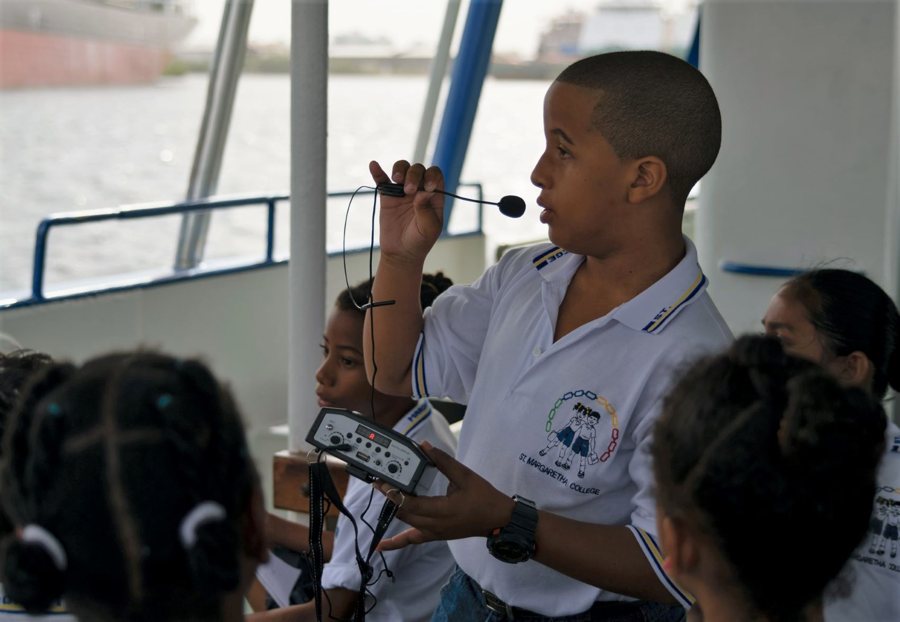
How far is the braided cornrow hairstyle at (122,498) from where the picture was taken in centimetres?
88

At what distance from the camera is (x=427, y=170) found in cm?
161

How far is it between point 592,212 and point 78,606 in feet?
2.88

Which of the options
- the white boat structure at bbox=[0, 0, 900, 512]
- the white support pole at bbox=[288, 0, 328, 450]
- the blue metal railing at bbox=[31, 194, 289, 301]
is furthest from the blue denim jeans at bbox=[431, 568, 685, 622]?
the blue metal railing at bbox=[31, 194, 289, 301]

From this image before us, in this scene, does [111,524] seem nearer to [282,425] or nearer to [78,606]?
[78,606]

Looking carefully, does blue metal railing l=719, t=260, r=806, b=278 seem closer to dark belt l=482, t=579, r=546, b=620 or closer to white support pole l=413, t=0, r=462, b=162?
white support pole l=413, t=0, r=462, b=162

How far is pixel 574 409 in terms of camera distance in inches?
57.4

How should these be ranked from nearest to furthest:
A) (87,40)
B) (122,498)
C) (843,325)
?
(122,498), (843,325), (87,40)

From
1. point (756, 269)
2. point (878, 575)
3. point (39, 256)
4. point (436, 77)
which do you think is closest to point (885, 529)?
point (878, 575)

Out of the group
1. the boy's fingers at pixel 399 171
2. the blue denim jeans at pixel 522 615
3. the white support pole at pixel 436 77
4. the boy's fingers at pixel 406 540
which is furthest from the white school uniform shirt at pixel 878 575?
the white support pole at pixel 436 77

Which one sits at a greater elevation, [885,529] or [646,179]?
[646,179]

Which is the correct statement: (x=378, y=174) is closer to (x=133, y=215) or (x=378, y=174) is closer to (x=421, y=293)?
(x=421, y=293)

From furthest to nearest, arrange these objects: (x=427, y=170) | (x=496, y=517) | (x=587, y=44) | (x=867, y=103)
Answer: (x=587, y=44) < (x=867, y=103) < (x=427, y=170) < (x=496, y=517)

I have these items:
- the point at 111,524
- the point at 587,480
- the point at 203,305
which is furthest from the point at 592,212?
A: the point at 203,305

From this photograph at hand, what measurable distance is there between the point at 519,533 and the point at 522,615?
0.62 ft
